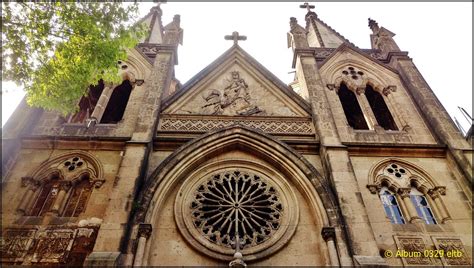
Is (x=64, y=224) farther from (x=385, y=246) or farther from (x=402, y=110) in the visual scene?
(x=402, y=110)

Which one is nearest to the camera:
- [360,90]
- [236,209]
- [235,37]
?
[236,209]

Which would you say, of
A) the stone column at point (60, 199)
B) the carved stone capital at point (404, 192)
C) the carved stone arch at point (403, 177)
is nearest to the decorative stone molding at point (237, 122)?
the carved stone arch at point (403, 177)

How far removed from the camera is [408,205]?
935 cm

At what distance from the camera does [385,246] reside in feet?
27.5

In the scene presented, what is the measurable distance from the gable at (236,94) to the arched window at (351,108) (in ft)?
8.43

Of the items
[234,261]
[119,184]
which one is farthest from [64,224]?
[234,261]

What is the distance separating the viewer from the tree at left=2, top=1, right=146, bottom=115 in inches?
313

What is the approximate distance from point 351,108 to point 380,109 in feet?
3.54

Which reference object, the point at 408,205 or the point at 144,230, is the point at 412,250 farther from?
the point at 144,230

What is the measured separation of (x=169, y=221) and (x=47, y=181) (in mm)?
3819

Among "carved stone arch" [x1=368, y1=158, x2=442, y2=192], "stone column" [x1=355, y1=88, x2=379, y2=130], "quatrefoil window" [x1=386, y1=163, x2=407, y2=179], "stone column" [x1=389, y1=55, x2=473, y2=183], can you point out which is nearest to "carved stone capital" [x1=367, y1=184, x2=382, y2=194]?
"carved stone arch" [x1=368, y1=158, x2=442, y2=192]

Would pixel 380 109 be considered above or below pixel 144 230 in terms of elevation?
above

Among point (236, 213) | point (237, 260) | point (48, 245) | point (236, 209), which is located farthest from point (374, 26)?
point (48, 245)

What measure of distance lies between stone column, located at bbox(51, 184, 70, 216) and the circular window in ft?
9.93
